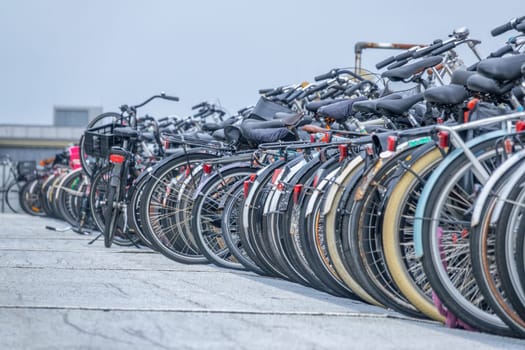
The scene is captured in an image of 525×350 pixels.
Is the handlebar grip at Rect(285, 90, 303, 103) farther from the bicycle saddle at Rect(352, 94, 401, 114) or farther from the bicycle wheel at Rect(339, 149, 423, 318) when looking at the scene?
the bicycle wheel at Rect(339, 149, 423, 318)

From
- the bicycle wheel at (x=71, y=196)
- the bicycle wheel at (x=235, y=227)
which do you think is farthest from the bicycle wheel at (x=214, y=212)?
the bicycle wheel at (x=71, y=196)

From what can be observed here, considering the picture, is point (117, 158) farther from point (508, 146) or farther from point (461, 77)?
point (508, 146)

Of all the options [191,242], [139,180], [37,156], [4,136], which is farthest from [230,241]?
[4,136]

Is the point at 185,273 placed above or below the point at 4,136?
below

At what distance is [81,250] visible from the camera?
29.6 feet

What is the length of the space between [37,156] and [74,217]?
91.4 ft

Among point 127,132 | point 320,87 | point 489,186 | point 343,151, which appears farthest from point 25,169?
point 489,186

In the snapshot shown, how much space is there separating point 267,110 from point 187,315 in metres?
3.15

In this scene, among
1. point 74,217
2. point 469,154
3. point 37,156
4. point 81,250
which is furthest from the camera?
point 37,156

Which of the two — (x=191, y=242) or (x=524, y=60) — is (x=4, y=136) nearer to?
(x=191, y=242)

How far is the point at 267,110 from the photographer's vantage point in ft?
24.8

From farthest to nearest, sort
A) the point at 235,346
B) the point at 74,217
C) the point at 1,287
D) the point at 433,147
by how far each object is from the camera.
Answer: the point at 74,217
the point at 1,287
the point at 433,147
the point at 235,346

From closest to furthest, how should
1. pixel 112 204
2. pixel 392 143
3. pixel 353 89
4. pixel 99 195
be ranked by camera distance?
A: pixel 392 143 < pixel 353 89 < pixel 112 204 < pixel 99 195

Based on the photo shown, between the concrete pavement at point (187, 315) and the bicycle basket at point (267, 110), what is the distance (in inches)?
43.4
